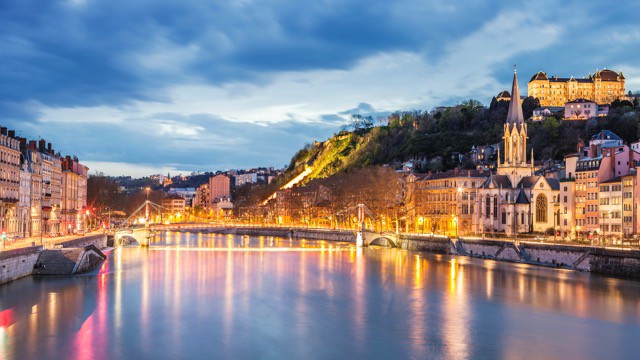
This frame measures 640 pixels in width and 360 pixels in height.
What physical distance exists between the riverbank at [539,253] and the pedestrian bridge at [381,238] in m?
0.57

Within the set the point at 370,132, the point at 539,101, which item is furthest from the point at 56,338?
the point at 370,132

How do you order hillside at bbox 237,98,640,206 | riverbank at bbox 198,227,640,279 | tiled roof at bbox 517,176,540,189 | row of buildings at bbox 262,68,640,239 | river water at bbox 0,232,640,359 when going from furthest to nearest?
1. hillside at bbox 237,98,640,206
2. tiled roof at bbox 517,176,540,189
3. row of buildings at bbox 262,68,640,239
4. riverbank at bbox 198,227,640,279
5. river water at bbox 0,232,640,359

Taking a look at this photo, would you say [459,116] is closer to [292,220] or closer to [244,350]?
[292,220]

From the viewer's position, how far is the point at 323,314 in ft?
98.6

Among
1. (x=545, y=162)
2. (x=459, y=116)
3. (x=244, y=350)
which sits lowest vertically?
(x=244, y=350)

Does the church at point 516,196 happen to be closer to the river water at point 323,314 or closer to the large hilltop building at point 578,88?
the river water at point 323,314

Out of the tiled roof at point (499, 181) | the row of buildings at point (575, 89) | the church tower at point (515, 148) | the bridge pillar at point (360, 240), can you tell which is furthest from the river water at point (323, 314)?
the row of buildings at point (575, 89)

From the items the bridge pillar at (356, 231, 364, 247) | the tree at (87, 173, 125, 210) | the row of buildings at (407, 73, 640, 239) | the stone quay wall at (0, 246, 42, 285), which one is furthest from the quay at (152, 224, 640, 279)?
the tree at (87, 173, 125, 210)

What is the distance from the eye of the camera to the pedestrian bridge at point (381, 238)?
65188mm

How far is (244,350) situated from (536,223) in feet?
158

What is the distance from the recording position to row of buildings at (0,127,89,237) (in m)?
46.8

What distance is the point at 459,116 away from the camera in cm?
12119

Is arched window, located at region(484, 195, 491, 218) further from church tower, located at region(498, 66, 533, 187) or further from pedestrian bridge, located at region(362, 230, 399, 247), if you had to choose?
pedestrian bridge, located at region(362, 230, 399, 247)

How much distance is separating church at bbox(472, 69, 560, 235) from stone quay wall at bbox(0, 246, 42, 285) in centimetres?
4040
